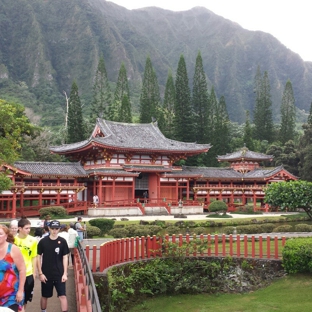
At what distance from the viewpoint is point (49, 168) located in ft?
120

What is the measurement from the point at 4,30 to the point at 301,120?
95908mm

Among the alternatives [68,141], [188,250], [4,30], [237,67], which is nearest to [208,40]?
[237,67]

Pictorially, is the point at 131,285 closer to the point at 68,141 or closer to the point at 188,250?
the point at 188,250

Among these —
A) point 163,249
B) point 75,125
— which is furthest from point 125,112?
point 163,249

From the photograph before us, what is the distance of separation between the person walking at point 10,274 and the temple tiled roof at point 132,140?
107ft

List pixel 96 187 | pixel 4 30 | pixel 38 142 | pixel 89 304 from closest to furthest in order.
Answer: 1. pixel 89 304
2. pixel 96 187
3. pixel 38 142
4. pixel 4 30

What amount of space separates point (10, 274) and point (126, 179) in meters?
34.2

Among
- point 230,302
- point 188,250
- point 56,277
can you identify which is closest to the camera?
point 56,277

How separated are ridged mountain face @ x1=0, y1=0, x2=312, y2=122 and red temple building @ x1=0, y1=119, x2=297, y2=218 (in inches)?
2588

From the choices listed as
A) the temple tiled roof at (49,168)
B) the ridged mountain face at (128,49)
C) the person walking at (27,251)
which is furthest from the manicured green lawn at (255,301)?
the ridged mountain face at (128,49)

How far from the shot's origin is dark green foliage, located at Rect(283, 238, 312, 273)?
537 inches

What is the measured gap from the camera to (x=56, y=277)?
7.62 metres

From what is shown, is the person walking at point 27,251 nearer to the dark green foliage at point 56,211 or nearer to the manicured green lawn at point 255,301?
the manicured green lawn at point 255,301

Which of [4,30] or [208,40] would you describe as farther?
[208,40]
